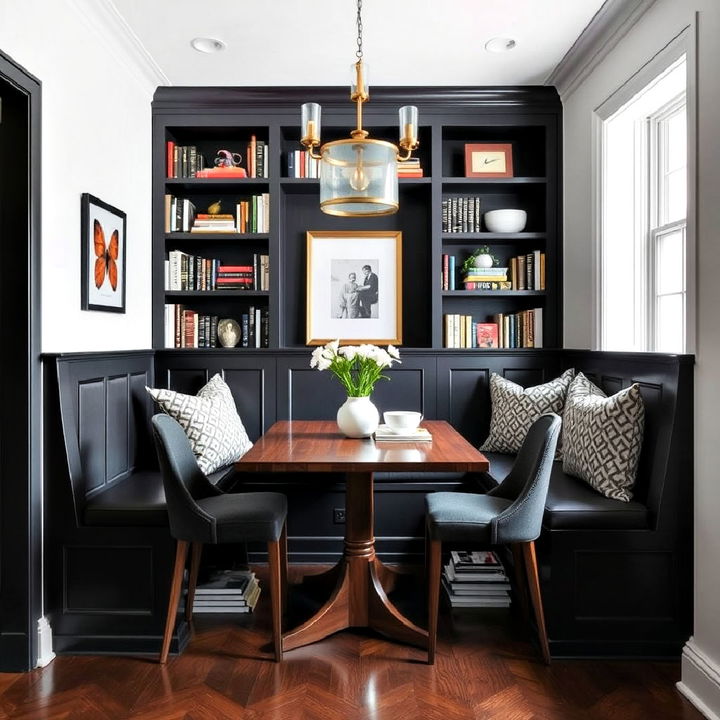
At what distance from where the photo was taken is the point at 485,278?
3.88 m

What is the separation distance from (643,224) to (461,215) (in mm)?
1082

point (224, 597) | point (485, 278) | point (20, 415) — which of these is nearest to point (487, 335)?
point (485, 278)

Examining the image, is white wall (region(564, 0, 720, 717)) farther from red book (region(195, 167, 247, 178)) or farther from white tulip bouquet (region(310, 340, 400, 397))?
red book (region(195, 167, 247, 178))

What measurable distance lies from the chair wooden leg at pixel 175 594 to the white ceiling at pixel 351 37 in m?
2.40

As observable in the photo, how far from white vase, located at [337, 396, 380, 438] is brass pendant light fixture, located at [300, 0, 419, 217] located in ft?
3.06

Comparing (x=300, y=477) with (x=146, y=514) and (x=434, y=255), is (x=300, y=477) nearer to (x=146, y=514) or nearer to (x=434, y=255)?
(x=146, y=514)

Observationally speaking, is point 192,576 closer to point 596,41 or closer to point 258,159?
point 258,159

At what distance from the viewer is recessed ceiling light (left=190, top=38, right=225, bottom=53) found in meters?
3.21

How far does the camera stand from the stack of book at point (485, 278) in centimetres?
388

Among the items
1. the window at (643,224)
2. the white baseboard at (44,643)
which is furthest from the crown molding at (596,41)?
the white baseboard at (44,643)

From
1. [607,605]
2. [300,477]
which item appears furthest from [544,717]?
[300,477]

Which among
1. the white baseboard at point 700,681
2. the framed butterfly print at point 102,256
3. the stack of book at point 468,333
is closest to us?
the white baseboard at point 700,681

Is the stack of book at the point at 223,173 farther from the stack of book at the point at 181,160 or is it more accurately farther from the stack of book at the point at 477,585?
the stack of book at the point at 477,585

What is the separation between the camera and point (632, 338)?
10.8 ft
